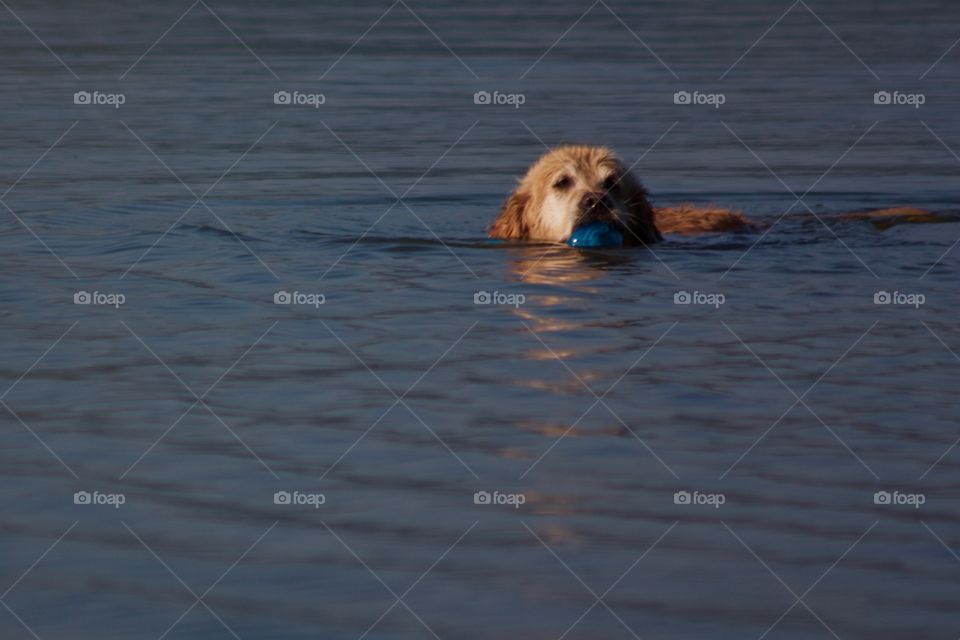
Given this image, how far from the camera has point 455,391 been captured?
727 centimetres

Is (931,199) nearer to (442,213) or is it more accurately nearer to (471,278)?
(442,213)

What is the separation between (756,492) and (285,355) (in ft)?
8.85

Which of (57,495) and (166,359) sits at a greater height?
(166,359)

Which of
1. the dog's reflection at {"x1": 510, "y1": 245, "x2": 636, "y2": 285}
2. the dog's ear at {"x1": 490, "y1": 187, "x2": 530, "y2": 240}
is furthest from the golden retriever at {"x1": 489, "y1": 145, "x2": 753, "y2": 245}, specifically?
the dog's reflection at {"x1": 510, "y1": 245, "x2": 636, "y2": 285}

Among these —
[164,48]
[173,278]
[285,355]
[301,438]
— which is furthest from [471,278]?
[164,48]

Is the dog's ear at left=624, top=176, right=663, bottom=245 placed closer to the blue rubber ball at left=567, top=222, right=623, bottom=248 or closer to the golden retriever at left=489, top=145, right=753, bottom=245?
the golden retriever at left=489, top=145, right=753, bottom=245

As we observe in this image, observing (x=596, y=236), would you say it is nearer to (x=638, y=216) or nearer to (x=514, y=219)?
(x=638, y=216)

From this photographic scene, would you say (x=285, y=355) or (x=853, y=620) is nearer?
(x=853, y=620)

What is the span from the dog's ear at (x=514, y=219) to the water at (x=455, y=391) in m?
0.35

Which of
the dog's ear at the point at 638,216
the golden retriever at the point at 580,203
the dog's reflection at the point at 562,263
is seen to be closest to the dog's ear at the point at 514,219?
the golden retriever at the point at 580,203

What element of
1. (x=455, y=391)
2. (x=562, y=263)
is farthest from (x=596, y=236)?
(x=455, y=391)

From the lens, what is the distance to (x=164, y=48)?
79.8 feet

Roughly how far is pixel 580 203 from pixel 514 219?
596 mm

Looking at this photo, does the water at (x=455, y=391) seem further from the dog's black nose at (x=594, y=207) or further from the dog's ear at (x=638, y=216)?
the dog's black nose at (x=594, y=207)
